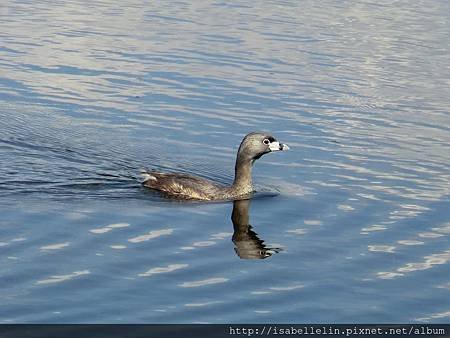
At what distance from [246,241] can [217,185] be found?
11.7 feet

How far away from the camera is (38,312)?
12875mm

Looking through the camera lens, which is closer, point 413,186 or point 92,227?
point 92,227

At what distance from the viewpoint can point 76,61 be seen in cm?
3111

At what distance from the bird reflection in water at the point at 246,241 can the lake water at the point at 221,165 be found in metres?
0.06

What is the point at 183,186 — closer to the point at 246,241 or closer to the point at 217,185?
the point at 217,185

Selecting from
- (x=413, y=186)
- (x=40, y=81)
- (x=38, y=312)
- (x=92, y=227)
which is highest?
(x=40, y=81)

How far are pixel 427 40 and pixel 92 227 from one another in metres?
22.4

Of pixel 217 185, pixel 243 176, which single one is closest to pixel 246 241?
pixel 217 185

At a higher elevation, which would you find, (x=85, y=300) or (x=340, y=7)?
(x=340, y=7)

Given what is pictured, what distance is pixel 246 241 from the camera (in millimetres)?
16719

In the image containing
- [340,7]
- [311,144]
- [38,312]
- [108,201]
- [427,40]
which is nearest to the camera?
[38,312]

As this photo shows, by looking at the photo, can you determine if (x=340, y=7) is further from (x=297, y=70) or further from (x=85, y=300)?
(x=85, y=300)

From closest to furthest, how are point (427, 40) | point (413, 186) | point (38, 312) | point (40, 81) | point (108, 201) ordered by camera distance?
point (38, 312) → point (108, 201) → point (413, 186) → point (40, 81) → point (427, 40)

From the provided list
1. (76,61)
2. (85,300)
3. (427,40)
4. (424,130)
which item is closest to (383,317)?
(85,300)
